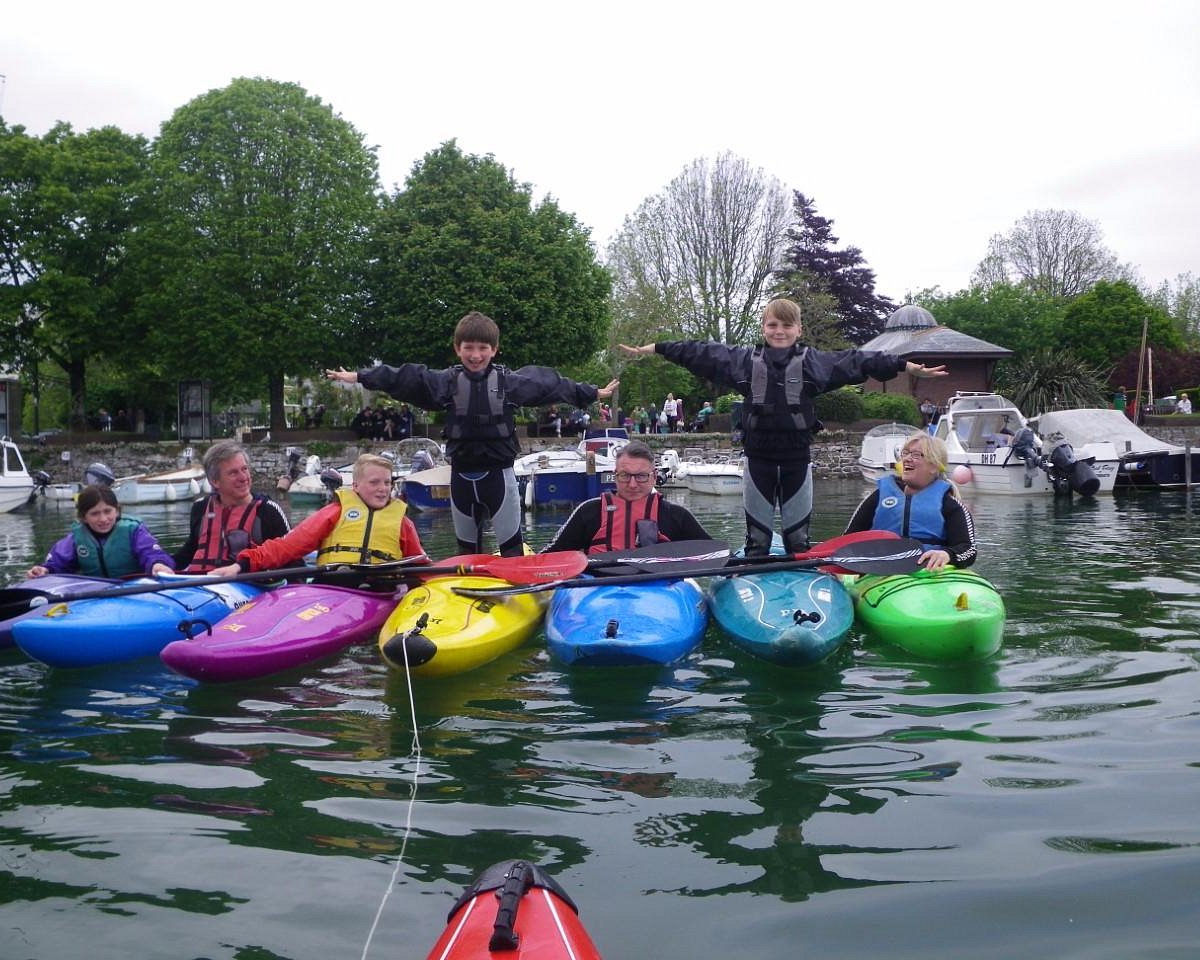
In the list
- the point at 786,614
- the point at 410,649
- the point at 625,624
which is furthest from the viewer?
the point at 786,614

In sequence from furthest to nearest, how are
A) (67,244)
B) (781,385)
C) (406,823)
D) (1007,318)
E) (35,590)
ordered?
1. (1007,318)
2. (67,244)
3. (781,385)
4. (35,590)
5. (406,823)

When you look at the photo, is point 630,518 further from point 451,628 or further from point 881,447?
point 881,447

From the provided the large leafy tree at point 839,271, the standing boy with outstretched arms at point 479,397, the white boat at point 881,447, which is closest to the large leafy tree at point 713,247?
the large leafy tree at point 839,271

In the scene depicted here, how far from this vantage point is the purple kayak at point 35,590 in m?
6.66

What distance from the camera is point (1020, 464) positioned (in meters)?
20.7

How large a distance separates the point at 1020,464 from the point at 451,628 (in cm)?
1768

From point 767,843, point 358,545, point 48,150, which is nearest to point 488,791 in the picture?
point 767,843

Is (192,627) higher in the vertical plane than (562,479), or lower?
lower

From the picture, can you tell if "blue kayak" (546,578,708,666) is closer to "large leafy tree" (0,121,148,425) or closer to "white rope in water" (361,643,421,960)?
"white rope in water" (361,643,421,960)

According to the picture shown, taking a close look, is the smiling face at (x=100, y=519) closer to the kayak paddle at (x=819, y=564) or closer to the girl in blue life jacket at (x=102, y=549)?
the girl in blue life jacket at (x=102, y=549)

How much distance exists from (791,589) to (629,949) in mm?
3588

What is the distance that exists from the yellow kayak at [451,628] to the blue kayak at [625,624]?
0.90 feet

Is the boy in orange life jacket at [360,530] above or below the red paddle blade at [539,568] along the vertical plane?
above

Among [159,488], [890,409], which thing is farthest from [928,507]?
[890,409]
